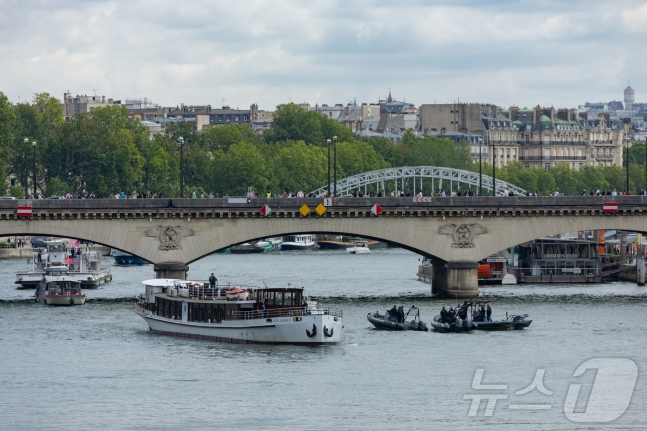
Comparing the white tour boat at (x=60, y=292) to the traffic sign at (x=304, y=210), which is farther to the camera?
the traffic sign at (x=304, y=210)

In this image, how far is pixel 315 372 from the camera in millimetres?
63656

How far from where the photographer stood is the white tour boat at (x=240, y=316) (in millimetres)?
70312

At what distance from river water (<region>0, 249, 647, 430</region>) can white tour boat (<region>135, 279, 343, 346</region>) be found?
0.74 metres

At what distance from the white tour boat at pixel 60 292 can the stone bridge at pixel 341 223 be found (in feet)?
9.36

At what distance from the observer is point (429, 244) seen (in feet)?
297

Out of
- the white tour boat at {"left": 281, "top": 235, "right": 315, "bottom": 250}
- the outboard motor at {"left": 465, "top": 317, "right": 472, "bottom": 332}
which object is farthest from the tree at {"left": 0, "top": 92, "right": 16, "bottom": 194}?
the outboard motor at {"left": 465, "top": 317, "right": 472, "bottom": 332}

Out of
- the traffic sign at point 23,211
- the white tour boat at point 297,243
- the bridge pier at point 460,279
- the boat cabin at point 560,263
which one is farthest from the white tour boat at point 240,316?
the white tour boat at point 297,243

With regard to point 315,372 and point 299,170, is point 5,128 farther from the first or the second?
point 315,372

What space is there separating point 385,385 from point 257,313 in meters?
12.0

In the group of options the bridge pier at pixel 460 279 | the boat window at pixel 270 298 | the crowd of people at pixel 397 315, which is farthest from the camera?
the bridge pier at pixel 460 279

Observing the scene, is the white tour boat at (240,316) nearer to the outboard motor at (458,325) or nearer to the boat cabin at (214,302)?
the boat cabin at (214,302)

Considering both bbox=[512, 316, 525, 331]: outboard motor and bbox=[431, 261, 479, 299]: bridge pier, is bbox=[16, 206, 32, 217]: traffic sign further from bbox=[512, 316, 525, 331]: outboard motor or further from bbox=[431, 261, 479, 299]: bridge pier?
bbox=[512, 316, 525, 331]: outboard motor

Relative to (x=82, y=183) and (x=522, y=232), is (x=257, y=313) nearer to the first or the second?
(x=522, y=232)

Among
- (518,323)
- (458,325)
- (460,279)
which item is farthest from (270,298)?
(460,279)
